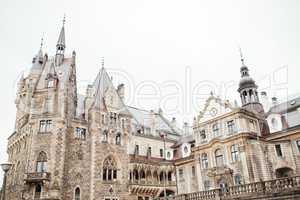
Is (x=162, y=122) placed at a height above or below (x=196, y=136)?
above

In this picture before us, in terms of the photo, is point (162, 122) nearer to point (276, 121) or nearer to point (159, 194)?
Answer: point (159, 194)

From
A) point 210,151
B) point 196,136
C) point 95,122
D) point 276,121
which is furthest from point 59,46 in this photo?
point 276,121

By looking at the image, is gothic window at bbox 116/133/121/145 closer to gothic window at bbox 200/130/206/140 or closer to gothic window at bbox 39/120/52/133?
gothic window at bbox 39/120/52/133

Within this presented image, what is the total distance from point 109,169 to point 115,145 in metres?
3.47

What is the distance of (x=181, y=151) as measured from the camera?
42.5 metres

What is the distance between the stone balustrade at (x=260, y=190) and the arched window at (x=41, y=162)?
17.9 m

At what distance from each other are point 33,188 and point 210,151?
21.6m

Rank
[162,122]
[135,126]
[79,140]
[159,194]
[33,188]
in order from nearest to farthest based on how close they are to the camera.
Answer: [33,188]
[79,140]
[159,194]
[135,126]
[162,122]

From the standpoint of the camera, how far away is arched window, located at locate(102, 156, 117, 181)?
35812 millimetres

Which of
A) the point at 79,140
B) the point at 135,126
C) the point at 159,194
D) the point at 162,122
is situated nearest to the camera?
the point at 79,140

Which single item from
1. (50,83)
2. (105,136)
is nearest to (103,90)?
(105,136)

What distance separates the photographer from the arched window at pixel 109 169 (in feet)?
117

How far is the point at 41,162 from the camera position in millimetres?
31344

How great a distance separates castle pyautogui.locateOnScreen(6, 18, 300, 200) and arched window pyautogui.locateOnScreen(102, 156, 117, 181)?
0.13 meters
